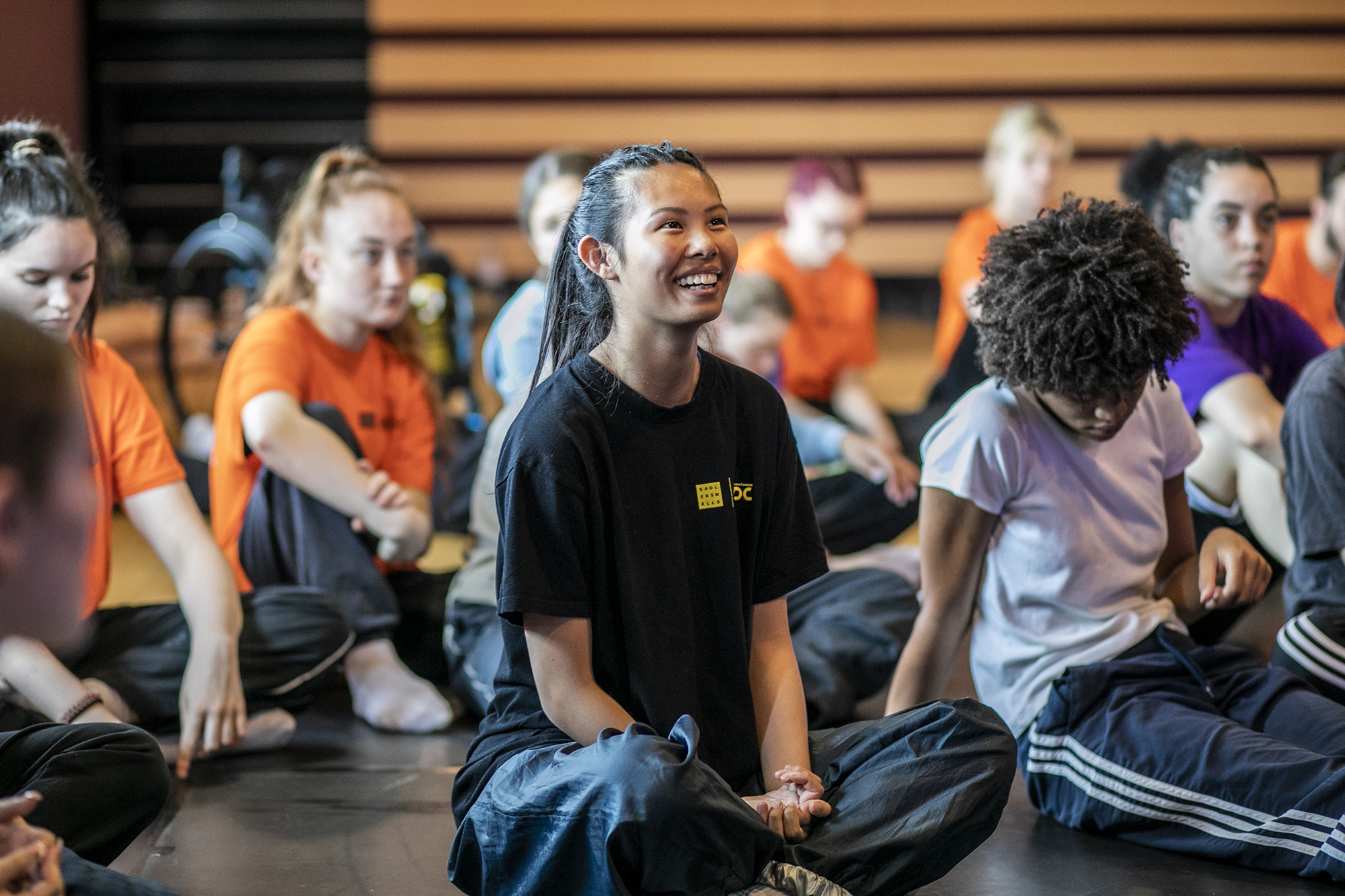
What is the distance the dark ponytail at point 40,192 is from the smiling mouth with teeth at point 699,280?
0.95 m

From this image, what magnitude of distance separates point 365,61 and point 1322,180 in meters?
4.80

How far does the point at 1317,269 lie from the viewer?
312 centimetres

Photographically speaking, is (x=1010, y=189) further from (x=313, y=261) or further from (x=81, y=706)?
(x=81, y=706)

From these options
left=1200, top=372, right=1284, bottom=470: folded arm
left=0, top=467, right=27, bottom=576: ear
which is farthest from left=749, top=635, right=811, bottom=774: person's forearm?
left=1200, top=372, right=1284, bottom=470: folded arm

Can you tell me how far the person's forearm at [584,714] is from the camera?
125cm

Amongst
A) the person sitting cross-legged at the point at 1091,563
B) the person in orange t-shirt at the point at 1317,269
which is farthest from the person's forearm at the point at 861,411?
the person sitting cross-legged at the point at 1091,563

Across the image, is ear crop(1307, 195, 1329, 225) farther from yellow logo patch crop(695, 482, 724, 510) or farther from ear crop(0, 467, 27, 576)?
ear crop(0, 467, 27, 576)

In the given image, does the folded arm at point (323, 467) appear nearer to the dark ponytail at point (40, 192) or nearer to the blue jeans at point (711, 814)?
the dark ponytail at point (40, 192)

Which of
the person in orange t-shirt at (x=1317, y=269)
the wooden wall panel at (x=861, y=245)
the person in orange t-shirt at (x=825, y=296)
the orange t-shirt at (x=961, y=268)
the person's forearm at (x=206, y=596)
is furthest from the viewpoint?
the wooden wall panel at (x=861, y=245)

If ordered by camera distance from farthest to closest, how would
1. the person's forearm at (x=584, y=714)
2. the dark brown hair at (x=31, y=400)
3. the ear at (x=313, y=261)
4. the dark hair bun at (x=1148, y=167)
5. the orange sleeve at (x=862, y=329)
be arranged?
the orange sleeve at (x=862, y=329) < the dark hair bun at (x=1148, y=167) < the ear at (x=313, y=261) < the person's forearm at (x=584, y=714) < the dark brown hair at (x=31, y=400)

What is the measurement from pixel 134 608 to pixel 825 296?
208 cm

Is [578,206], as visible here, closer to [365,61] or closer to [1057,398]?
[1057,398]

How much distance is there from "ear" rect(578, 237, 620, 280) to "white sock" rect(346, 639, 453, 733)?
928 millimetres

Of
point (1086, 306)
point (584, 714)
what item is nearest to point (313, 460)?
point (584, 714)
